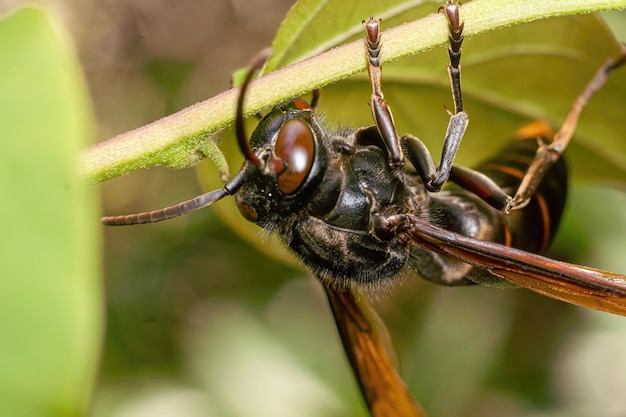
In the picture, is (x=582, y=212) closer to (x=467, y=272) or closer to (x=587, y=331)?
(x=587, y=331)

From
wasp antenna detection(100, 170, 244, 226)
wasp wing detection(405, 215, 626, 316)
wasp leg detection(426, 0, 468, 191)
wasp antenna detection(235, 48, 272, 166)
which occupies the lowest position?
wasp wing detection(405, 215, 626, 316)

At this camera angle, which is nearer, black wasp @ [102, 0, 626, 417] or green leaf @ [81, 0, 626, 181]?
green leaf @ [81, 0, 626, 181]

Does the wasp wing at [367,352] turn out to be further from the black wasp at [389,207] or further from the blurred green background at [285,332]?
the blurred green background at [285,332]

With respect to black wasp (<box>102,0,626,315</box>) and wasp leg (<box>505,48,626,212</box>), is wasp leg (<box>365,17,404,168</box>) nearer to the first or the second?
black wasp (<box>102,0,626,315</box>)

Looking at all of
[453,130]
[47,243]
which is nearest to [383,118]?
[453,130]

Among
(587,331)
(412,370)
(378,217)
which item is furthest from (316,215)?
(587,331)

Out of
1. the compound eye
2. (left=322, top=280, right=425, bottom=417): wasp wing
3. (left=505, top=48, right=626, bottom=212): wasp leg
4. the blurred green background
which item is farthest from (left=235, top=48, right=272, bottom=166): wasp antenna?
the blurred green background

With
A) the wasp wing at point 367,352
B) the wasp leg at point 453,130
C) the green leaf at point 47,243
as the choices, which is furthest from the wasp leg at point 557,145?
the green leaf at point 47,243
